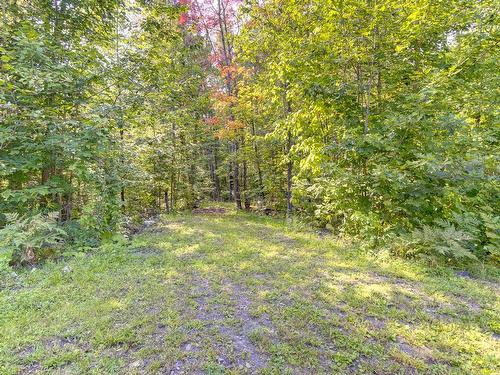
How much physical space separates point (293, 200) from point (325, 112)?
2597 mm

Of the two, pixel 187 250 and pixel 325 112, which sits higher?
pixel 325 112

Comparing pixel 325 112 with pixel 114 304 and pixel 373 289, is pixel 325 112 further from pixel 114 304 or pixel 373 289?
pixel 114 304

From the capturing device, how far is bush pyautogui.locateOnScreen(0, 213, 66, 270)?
141 inches

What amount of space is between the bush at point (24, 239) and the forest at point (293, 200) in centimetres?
3

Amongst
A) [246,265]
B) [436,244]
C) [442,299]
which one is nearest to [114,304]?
[246,265]

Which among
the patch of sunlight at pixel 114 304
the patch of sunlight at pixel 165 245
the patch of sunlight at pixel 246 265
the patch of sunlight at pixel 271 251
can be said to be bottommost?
the patch of sunlight at pixel 271 251

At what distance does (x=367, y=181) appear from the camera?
491 centimetres

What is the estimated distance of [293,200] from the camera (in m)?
7.43

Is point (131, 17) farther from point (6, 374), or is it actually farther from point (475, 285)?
point (475, 285)

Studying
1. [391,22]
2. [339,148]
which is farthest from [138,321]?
[391,22]

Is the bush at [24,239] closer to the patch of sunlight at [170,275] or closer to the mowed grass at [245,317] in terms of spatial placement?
the mowed grass at [245,317]

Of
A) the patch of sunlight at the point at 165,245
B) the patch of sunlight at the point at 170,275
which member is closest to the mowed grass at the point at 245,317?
the patch of sunlight at the point at 170,275

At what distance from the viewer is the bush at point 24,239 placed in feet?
11.8

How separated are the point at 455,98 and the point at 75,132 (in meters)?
6.87
